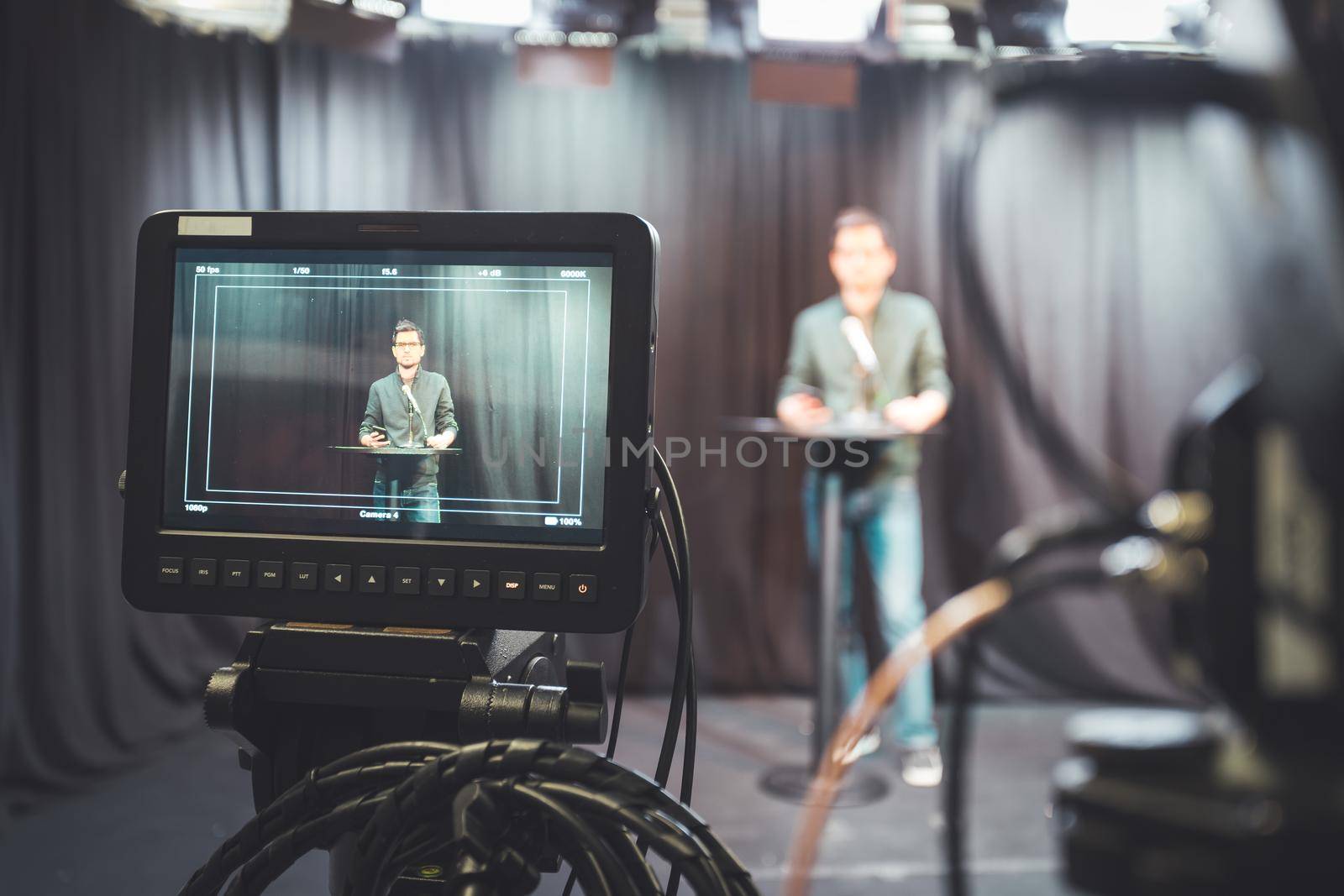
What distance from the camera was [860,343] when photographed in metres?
2.56

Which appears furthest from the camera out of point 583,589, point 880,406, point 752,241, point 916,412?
point 752,241

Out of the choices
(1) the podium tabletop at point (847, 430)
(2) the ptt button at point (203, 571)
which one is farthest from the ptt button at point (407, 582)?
(1) the podium tabletop at point (847, 430)

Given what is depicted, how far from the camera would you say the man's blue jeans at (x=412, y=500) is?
61cm

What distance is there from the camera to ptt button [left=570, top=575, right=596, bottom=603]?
58 cm

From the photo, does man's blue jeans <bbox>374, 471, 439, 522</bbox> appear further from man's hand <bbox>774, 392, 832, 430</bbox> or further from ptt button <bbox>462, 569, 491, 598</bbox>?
man's hand <bbox>774, 392, 832, 430</bbox>

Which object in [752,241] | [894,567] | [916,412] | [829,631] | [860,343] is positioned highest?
[752,241]

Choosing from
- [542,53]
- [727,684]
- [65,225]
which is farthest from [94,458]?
[727,684]

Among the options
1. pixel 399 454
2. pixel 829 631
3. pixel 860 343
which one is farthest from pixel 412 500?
pixel 860 343

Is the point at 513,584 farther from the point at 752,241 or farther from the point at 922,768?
the point at 752,241

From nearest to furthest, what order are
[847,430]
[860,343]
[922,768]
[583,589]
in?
1. [583,589]
2. [847,430]
3. [922,768]
4. [860,343]

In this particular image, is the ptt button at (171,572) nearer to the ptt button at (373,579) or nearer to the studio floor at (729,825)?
the ptt button at (373,579)

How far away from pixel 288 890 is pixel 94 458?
4.37ft

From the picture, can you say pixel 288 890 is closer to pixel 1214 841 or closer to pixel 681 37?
pixel 1214 841

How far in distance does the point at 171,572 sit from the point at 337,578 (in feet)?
0.36
